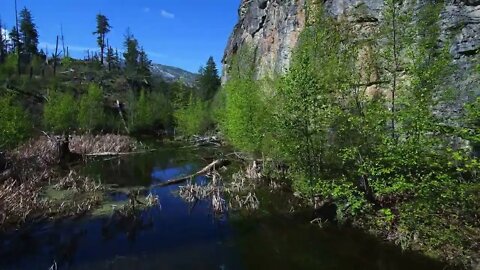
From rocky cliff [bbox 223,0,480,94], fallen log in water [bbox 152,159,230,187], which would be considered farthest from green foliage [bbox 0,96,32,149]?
rocky cliff [bbox 223,0,480,94]

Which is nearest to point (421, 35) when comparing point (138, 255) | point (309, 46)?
point (309, 46)

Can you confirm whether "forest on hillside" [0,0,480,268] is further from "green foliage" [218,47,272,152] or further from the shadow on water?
the shadow on water

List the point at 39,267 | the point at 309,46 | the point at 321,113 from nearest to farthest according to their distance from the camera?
the point at 39,267
the point at 321,113
the point at 309,46

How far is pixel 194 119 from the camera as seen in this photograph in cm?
6938

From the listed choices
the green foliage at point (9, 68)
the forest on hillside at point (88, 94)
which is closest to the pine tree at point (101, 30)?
the forest on hillside at point (88, 94)

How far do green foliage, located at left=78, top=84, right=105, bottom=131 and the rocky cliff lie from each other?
30.3 metres

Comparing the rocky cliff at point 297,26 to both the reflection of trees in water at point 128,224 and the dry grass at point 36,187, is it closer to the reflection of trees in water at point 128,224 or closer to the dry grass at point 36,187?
the reflection of trees in water at point 128,224

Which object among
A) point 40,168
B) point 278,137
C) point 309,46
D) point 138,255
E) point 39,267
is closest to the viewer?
point 39,267

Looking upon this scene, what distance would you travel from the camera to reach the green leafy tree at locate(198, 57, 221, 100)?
10431cm

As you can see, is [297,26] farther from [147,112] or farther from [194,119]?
[147,112]

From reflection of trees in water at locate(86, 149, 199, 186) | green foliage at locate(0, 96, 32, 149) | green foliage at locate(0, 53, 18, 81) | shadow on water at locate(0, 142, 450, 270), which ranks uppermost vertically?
green foliage at locate(0, 53, 18, 81)

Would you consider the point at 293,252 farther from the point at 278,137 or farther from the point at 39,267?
the point at 39,267

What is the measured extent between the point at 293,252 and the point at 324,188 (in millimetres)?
3707

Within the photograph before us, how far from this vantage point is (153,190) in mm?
27281
